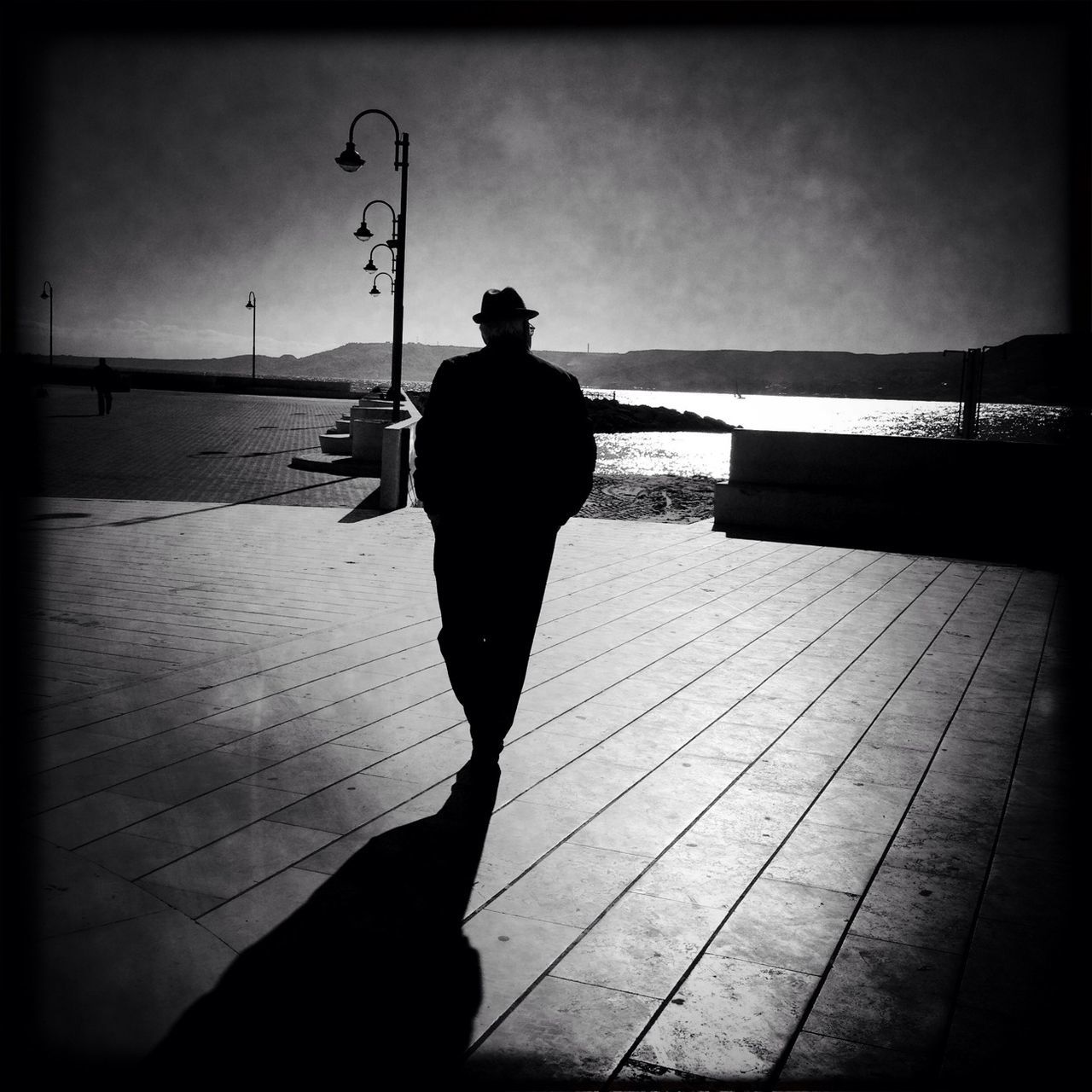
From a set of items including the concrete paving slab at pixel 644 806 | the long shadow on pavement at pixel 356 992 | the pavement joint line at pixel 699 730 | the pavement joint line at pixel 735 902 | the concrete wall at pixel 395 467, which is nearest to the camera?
the long shadow on pavement at pixel 356 992

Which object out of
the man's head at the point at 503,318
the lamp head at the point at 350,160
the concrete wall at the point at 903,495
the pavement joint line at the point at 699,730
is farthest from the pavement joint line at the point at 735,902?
the lamp head at the point at 350,160

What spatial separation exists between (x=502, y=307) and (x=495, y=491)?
27.4 inches

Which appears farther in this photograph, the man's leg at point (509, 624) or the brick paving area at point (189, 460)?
the brick paving area at point (189, 460)

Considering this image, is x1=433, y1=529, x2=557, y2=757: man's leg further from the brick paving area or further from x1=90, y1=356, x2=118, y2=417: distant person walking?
x1=90, y1=356, x2=118, y2=417: distant person walking

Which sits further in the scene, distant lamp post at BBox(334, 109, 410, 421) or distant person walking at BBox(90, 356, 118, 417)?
distant person walking at BBox(90, 356, 118, 417)

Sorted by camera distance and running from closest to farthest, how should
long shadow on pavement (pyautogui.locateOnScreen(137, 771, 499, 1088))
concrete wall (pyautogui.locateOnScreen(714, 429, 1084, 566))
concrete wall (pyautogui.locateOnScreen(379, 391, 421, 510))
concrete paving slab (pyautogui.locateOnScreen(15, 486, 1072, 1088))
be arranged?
long shadow on pavement (pyautogui.locateOnScreen(137, 771, 499, 1088)), concrete paving slab (pyautogui.locateOnScreen(15, 486, 1072, 1088)), concrete wall (pyautogui.locateOnScreen(714, 429, 1084, 566)), concrete wall (pyautogui.locateOnScreen(379, 391, 421, 510))

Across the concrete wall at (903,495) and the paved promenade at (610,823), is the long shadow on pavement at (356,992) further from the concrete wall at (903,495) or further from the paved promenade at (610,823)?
the concrete wall at (903,495)

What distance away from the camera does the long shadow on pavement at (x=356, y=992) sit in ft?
6.67

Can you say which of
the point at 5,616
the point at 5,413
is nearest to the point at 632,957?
the point at 5,616

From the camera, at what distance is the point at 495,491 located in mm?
3502

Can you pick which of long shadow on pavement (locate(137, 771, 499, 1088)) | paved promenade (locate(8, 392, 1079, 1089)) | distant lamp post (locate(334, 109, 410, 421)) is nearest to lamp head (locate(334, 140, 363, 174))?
distant lamp post (locate(334, 109, 410, 421))

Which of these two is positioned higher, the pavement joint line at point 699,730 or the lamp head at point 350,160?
the lamp head at point 350,160

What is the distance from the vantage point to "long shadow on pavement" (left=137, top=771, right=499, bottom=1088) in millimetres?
2033

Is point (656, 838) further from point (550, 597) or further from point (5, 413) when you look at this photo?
→ point (550, 597)
